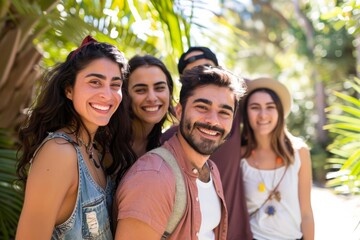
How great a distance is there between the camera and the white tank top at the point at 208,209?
2.73 m

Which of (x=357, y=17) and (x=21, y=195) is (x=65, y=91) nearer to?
(x=21, y=195)

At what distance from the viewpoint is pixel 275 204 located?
139 inches

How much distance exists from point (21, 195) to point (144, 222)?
5.42 feet

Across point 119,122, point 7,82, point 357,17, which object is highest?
point 357,17

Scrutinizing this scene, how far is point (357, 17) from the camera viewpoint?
11.5ft

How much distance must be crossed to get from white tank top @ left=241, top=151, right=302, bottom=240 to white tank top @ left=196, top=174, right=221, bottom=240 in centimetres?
73

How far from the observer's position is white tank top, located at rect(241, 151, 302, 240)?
348cm

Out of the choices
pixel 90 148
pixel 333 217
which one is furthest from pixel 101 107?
pixel 333 217

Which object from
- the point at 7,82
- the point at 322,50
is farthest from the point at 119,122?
the point at 322,50

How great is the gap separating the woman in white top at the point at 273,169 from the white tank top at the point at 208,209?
0.75 m

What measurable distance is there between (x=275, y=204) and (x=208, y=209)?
0.92 m

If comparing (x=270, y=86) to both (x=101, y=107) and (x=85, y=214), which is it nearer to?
(x=101, y=107)

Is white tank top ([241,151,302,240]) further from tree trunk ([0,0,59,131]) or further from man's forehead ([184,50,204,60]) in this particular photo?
tree trunk ([0,0,59,131])

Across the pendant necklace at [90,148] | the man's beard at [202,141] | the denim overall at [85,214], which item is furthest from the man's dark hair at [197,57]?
the denim overall at [85,214]
